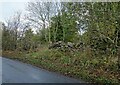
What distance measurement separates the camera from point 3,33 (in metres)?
47.5

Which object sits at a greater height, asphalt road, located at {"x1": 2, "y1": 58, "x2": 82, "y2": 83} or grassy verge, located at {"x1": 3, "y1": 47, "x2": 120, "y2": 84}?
grassy verge, located at {"x1": 3, "y1": 47, "x2": 120, "y2": 84}

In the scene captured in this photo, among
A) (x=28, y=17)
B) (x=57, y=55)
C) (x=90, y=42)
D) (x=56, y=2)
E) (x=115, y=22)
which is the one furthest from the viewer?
(x=28, y=17)

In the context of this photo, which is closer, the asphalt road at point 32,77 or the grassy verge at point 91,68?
the asphalt road at point 32,77

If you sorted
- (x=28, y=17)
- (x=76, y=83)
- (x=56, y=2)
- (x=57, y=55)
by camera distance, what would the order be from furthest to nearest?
1. (x=28, y=17)
2. (x=56, y=2)
3. (x=57, y=55)
4. (x=76, y=83)

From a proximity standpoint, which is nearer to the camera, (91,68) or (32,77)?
(32,77)

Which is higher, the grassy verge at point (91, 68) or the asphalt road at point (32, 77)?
the grassy verge at point (91, 68)

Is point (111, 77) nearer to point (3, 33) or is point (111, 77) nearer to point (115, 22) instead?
point (115, 22)

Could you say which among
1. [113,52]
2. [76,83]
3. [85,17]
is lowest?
[76,83]

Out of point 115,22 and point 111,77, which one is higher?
point 115,22

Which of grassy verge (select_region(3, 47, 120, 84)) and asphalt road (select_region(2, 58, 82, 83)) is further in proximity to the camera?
grassy verge (select_region(3, 47, 120, 84))

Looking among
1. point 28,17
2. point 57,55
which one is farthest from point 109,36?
point 28,17

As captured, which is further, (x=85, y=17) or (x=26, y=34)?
(x=26, y=34)

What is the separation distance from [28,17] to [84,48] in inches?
A: 973

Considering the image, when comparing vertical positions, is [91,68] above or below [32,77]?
above
